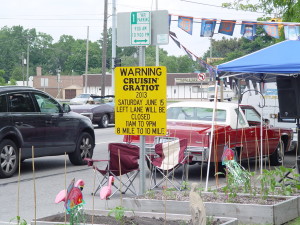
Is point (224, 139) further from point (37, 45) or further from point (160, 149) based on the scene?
point (37, 45)

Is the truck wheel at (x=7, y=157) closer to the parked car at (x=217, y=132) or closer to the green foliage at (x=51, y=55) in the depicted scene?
the parked car at (x=217, y=132)

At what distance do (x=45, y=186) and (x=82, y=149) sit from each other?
3155 millimetres

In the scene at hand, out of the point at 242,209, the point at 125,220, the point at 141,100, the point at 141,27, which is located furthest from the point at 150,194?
the point at 141,27

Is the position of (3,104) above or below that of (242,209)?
above

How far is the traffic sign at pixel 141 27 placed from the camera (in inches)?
386

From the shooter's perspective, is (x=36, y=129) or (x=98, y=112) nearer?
(x=36, y=129)

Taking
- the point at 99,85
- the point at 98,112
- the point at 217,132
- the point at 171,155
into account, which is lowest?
the point at 98,112

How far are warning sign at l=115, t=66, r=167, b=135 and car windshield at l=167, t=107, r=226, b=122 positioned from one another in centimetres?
454

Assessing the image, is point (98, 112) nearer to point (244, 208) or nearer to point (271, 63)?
point (271, 63)

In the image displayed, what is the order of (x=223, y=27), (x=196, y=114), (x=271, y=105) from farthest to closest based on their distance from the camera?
(x=271, y=105) < (x=223, y=27) < (x=196, y=114)

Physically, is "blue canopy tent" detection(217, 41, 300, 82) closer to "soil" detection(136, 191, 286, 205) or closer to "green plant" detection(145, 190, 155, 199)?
"soil" detection(136, 191, 286, 205)

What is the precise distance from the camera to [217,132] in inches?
504

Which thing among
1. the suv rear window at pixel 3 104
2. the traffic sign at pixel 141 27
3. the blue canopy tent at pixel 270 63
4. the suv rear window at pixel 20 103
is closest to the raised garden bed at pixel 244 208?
the traffic sign at pixel 141 27

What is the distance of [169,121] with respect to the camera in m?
13.9
